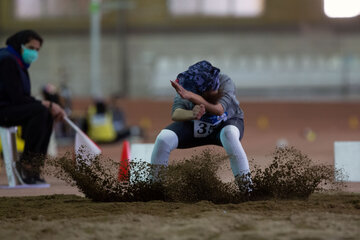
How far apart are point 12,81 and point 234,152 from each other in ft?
10.2

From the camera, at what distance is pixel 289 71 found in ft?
91.5

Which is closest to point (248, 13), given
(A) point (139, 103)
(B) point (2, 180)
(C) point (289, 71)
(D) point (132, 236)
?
(C) point (289, 71)

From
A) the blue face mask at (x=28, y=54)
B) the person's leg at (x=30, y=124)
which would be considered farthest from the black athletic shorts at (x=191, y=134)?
the blue face mask at (x=28, y=54)

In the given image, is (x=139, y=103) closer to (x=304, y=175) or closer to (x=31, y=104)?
(x=31, y=104)

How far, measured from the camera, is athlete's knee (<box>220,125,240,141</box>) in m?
6.49

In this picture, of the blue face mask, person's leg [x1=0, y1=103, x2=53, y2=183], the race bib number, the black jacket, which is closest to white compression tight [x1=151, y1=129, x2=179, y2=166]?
the race bib number

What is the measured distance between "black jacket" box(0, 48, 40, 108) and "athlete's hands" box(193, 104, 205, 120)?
9.63ft

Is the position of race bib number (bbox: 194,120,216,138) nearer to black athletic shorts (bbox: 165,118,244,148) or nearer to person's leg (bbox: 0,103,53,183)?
black athletic shorts (bbox: 165,118,244,148)

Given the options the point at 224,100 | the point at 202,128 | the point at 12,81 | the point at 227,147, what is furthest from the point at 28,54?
the point at 227,147

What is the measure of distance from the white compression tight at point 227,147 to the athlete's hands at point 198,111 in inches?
16.6

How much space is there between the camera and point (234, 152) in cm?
647

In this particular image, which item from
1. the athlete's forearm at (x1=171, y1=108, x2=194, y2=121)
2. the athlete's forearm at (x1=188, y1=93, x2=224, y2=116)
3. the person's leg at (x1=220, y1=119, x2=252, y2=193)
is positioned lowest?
the person's leg at (x1=220, y1=119, x2=252, y2=193)

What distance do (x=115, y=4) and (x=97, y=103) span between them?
13.4 m

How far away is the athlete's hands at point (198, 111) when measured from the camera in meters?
6.18
